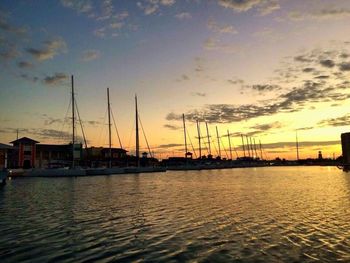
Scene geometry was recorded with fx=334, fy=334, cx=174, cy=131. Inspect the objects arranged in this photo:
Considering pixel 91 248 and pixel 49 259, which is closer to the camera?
pixel 49 259

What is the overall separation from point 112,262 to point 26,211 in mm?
18610

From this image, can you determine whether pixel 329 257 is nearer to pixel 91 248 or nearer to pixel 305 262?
pixel 305 262

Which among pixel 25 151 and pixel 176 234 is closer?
pixel 176 234

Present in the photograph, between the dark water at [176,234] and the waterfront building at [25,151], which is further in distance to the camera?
the waterfront building at [25,151]

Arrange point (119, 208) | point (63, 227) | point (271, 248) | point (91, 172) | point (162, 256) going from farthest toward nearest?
point (91, 172)
point (119, 208)
point (63, 227)
point (271, 248)
point (162, 256)

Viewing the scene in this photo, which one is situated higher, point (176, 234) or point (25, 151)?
point (25, 151)

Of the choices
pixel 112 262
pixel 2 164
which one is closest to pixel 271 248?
pixel 112 262

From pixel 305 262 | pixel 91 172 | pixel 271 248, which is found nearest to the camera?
pixel 305 262

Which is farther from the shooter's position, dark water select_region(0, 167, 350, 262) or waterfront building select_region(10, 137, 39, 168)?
waterfront building select_region(10, 137, 39, 168)

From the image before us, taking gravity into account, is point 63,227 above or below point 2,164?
below

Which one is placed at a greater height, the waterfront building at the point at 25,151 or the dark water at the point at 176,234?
the waterfront building at the point at 25,151

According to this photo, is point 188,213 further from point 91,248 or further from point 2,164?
point 2,164

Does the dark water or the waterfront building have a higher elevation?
the waterfront building

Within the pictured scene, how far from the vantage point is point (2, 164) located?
83188 mm
